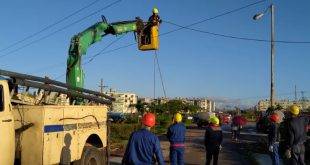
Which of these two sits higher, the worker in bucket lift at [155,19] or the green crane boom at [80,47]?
the worker in bucket lift at [155,19]

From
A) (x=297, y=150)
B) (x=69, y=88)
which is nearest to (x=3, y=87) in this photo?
(x=69, y=88)

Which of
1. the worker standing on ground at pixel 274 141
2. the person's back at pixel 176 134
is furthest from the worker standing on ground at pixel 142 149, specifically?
the worker standing on ground at pixel 274 141

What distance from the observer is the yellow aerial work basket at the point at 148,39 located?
15.8 meters

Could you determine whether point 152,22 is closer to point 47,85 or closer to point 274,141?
point 274,141

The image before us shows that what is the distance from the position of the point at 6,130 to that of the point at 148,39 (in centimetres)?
865

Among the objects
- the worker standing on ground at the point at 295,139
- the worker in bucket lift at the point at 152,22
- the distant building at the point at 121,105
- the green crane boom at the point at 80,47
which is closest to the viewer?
the worker standing on ground at the point at 295,139

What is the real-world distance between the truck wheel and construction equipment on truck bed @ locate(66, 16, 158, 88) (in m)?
3.56

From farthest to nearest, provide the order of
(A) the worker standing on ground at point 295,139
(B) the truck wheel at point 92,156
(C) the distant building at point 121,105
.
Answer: (C) the distant building at point 121,105 < (A) the worker standing on ground at point 295,139 < (B) the truck wheel at point 92,156

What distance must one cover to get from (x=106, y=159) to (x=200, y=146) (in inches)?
410

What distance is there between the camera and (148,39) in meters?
16.1

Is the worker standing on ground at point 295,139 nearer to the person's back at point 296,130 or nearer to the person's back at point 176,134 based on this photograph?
the person's back at point 296,130

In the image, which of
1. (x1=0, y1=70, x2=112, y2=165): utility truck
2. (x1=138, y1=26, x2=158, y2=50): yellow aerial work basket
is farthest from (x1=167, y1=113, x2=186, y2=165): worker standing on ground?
(x1=138, y1=26, x2=158, y2=50): yellow aerial work basket

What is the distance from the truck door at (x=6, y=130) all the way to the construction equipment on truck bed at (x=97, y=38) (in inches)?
239

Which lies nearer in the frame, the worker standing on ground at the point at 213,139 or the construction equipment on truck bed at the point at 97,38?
the worker standing on ground at the point at 213,139
